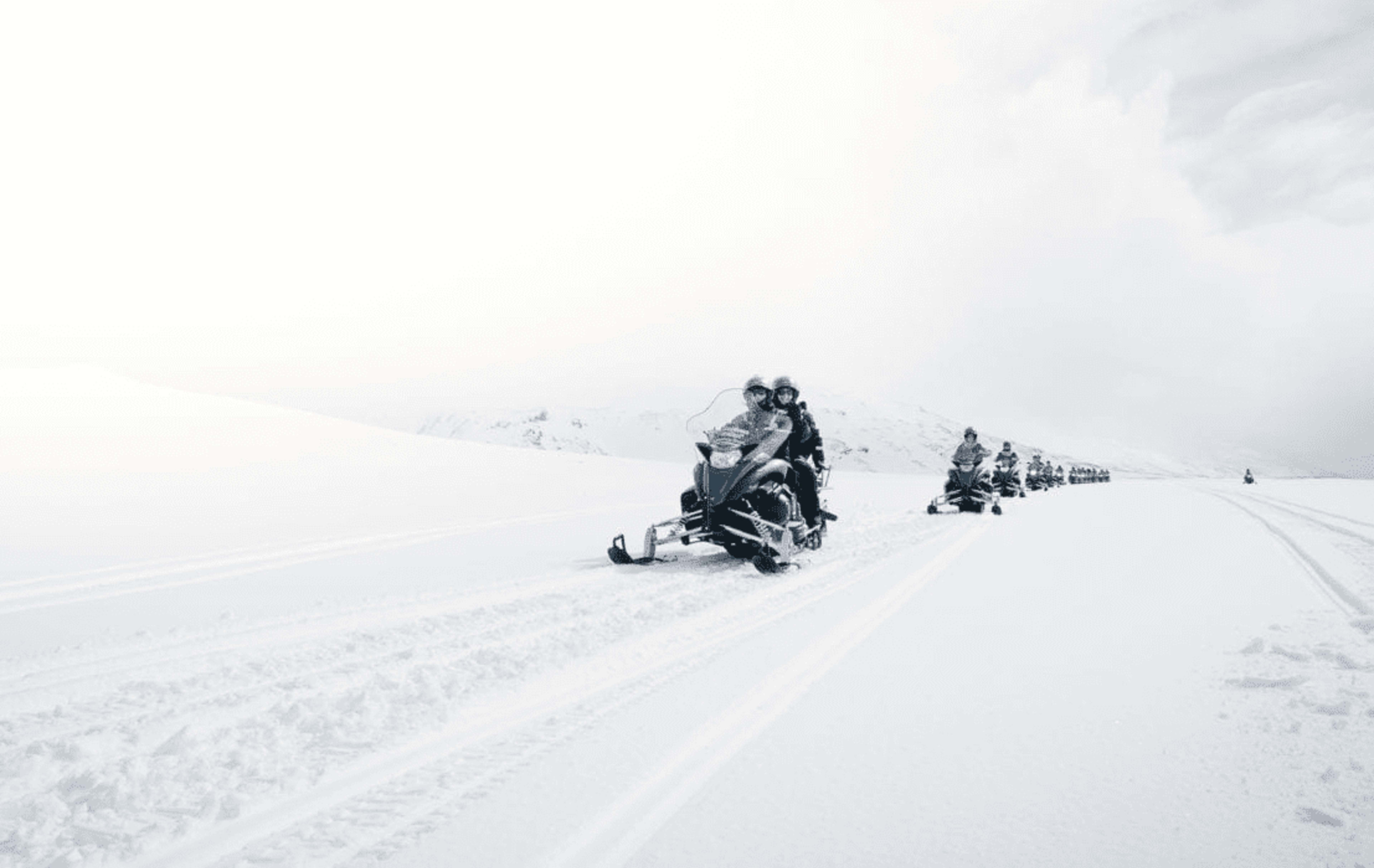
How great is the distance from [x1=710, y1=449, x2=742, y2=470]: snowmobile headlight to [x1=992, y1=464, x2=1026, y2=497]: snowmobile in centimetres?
2029

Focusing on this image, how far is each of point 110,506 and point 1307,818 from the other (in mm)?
15925

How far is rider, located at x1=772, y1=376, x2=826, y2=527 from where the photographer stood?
10.6 metres

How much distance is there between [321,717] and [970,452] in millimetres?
17971

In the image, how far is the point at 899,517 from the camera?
16562 mm

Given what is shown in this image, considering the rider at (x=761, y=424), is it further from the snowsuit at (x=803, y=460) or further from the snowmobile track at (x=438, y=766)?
the snowmobile track at (x=438, y=766)

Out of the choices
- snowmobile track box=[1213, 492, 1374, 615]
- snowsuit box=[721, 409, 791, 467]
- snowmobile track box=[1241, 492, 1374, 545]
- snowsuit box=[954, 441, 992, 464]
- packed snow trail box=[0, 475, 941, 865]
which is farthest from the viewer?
snowsuit box=[954, 441, 992, 464]

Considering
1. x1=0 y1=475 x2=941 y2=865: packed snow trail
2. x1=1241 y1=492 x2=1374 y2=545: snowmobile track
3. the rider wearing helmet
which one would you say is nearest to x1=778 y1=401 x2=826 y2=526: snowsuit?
x1=0 y1=475 x2=941 y2=865: packed snow trail

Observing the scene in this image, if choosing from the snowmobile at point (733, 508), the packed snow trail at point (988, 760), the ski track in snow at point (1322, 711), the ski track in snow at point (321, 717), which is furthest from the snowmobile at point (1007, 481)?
the ski track in snow at point (321, 717)

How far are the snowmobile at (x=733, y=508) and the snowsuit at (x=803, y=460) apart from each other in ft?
3.05

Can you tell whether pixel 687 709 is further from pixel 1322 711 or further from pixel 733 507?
pixel 733 507

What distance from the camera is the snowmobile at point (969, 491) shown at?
1861 cm

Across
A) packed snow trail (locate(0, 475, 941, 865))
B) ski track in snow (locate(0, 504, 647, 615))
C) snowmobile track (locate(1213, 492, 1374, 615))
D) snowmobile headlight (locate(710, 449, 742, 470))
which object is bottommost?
ski track in snow (locate(0, 504, 647, 615))

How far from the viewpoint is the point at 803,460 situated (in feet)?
35.6

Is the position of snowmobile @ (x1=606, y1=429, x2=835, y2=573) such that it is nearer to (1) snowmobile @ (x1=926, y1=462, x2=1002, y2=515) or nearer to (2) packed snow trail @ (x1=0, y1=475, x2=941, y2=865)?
(2) packed snow trail @ (x1=0, y1=475, x2=941, y2=865)
